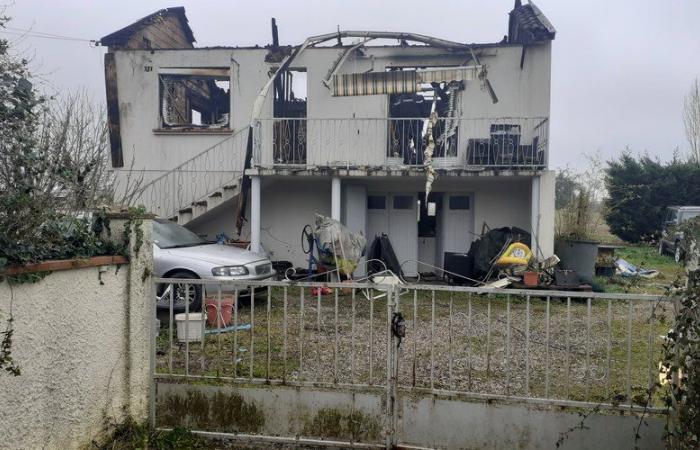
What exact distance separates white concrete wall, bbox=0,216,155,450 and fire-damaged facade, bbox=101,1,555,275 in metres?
7.85

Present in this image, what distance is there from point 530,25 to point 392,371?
35.8 ft

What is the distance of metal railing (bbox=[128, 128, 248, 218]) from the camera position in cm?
1199

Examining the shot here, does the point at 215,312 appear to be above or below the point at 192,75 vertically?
below

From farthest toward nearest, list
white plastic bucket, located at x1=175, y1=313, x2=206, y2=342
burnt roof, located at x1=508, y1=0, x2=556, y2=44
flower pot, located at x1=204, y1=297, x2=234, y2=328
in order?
burnt roof, located at x1=508, y1=0, x2=556, y2=44
flower pot, located at x1=204, y1=297, x2=234, y2=328
white plastic bucket, located at x1=175, y1=313, x2=206, y2=342

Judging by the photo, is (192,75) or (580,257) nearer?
(580,257)

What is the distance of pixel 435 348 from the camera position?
6.13m

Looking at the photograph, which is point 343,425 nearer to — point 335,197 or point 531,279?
point 531,279

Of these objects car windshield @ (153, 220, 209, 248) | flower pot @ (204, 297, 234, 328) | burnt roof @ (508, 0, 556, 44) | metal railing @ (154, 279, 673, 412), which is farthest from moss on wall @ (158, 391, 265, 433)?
burnt roof @ (508, 0, 556, 44)

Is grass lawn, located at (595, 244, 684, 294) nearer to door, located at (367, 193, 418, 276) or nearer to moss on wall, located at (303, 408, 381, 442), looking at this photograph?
door, located at (367, 193, 418, 276)

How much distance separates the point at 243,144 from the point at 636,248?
1630cm

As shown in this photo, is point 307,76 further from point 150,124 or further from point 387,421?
point 387,421

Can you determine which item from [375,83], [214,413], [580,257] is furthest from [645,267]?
[214,413]

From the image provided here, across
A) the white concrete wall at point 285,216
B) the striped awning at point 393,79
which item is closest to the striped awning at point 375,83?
the striped awning at point 393,79

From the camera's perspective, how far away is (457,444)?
3500mm
